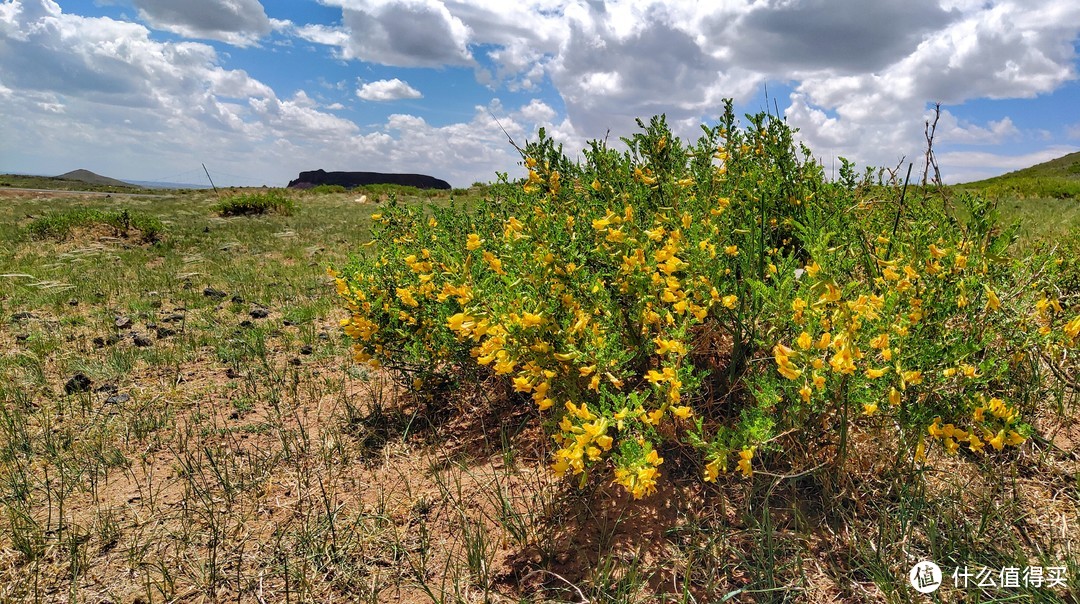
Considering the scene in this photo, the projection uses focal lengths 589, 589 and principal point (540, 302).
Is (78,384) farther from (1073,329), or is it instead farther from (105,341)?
(1073,329)

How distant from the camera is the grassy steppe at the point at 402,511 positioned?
6.35ft

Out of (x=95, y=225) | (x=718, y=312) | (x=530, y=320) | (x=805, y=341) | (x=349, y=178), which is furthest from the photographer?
(x=349, y=178)

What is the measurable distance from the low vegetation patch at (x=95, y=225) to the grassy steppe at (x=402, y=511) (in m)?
6.58

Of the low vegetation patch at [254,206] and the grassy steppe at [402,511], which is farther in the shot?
the low vegetation patch at [254,206]

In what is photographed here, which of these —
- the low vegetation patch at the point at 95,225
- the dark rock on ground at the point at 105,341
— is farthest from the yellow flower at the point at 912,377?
the low vegetation patch at the point at 95,225

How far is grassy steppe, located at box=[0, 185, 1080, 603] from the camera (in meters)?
1.94

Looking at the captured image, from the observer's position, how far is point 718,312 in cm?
225

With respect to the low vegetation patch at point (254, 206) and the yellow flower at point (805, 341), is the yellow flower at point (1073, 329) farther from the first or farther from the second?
the low vegetation patch at point (254, 206)

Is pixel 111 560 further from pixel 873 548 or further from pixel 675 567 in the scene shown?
pixel 873 548

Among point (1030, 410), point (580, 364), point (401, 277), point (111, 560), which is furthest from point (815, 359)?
A: point (111, 560)

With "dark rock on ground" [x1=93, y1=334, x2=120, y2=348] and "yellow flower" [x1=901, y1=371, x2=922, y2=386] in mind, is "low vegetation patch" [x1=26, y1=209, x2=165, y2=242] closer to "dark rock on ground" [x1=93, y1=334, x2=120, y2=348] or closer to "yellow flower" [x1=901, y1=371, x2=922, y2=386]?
→ "dark rock on ground" [x1=93, y1=334, x2=120, y2=348]

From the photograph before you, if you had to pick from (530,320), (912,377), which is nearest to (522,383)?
(530,320)

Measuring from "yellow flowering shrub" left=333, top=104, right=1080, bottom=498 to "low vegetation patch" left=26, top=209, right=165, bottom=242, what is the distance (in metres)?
8.28

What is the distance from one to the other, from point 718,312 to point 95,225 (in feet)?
34.4
